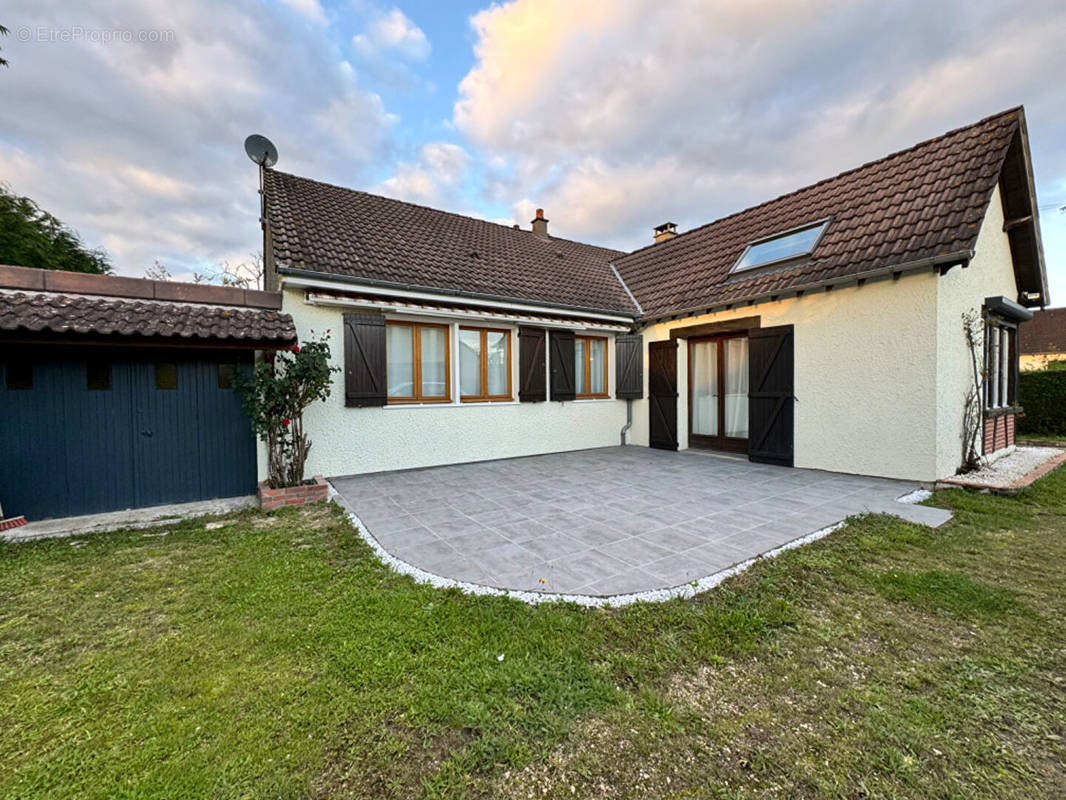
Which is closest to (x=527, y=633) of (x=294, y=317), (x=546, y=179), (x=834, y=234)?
(x=294, y=317)

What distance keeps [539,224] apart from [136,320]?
33.2ft

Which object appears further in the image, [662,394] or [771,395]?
[662,394]

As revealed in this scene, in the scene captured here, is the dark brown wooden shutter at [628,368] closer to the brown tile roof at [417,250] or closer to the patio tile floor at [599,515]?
the brown tile roof at [417,250]

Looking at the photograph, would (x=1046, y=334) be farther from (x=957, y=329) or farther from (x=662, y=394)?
(x=662, y=394)

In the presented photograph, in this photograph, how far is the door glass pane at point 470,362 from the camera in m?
7.99

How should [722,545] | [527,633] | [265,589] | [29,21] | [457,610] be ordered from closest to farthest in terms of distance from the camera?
[527,633]
[457,610]
[265,589]
[722,545]
[29,21]

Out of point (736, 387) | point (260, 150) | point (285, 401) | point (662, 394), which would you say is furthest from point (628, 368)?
point (260, 150)

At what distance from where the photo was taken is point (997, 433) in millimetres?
7824

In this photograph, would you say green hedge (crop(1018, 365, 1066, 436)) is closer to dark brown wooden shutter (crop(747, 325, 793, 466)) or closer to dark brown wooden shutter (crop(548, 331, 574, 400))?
dark brown wooden shutter (crop(747, 325, 793, 466))

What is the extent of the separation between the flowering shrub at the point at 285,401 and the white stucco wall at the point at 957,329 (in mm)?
8901

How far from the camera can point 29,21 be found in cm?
630

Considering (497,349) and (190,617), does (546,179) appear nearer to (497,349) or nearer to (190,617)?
(497,349)

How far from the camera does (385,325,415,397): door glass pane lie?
24.0ft

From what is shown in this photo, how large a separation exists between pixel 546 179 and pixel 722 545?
1354cm
